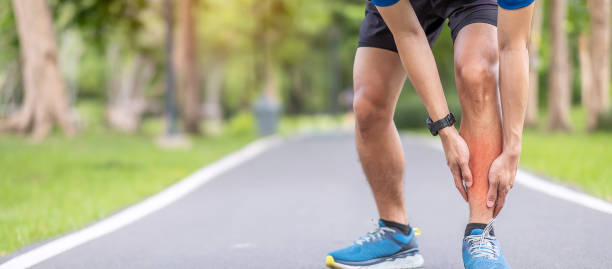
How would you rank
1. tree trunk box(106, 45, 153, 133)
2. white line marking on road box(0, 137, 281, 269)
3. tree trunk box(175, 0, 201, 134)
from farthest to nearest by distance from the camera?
tree trunk box(106, 45, 153, 133)
tree trunk box(175, 0, 201, 134)
white line marking on road box(0, 137, 281, 269)

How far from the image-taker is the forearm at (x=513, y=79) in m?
2.84

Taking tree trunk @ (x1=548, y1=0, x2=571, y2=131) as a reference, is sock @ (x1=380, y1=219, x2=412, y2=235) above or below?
above

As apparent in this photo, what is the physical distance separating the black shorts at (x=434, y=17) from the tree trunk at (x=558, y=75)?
1750cm

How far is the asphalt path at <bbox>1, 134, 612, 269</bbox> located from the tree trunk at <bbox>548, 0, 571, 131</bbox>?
1316cm

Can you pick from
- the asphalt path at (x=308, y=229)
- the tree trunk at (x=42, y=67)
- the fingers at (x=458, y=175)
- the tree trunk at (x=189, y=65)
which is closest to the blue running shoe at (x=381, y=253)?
the asphalt path at (x=308, y=229)

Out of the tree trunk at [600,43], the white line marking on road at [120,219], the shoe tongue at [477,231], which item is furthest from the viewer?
the tree trunk at [600,43]

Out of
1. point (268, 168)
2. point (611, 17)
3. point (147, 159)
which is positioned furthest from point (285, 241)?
point (611, 17)

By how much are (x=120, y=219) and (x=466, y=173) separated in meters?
3.16

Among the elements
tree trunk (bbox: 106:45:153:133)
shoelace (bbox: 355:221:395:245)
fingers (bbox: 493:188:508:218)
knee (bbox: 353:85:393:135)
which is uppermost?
knee (bbox: 353:85:393:135)

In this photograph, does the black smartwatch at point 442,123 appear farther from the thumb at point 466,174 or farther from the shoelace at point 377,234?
the shoelace at point 377,234

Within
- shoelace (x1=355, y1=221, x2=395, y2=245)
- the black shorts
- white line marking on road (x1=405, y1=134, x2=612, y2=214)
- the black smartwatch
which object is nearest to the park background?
white line marking on road (x1=405, y1=134, x2=612, y2=214)

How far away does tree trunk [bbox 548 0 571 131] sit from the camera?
64.6 ft

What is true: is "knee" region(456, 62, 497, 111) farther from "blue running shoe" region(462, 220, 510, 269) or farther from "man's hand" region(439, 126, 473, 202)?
"blue running shoe" region(462, 220, 510, 269)

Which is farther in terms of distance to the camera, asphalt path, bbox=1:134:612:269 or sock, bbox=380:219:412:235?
asphalt path, bbox=1:134:612:269
